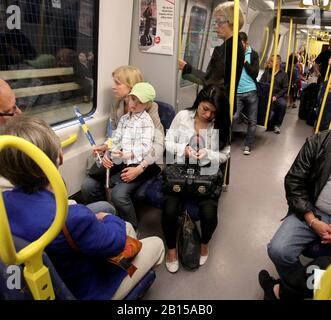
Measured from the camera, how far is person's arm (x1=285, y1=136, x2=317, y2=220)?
1.80 meters

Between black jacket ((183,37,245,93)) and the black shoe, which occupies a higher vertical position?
black jacket ((183,37,245,93))

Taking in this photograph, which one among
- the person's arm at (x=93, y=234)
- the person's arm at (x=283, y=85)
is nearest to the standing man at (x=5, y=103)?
the person's arm at (x=93, y=234)

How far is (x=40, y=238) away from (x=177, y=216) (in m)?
1.34

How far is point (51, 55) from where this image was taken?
212cm

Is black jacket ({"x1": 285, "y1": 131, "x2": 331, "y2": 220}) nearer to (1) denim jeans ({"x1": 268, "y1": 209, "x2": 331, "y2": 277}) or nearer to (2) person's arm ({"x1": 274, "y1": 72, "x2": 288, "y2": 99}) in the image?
(1) denim jeans ({"x1": 268, "y1": 209, "x2": 331, "y2": 277})

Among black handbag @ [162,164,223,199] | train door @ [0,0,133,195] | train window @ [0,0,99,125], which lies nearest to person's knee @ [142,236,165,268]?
black handbag @ [162,164,223,199]

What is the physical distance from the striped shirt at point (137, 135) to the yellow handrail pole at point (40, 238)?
150cm

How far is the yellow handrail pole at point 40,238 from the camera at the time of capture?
69 centimetres

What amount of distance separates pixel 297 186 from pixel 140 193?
1123 millimetres

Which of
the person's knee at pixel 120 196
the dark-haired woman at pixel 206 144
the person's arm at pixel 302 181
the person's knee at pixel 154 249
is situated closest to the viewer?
the person's knee at pixel 154 249

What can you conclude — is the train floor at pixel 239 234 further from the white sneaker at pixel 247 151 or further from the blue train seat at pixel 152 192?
the blue train seat at pixel 152 192

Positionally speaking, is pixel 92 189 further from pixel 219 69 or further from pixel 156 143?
pixel 219 69

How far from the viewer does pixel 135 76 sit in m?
2.38

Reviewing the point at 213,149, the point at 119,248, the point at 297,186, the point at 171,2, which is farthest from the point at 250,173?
the point at 119,248
